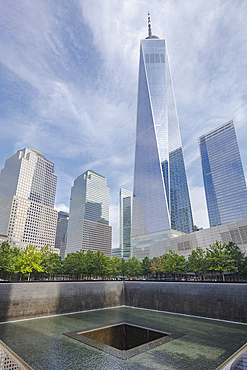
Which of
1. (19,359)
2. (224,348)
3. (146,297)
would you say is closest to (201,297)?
(146,297)

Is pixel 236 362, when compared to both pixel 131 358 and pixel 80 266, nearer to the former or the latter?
pixel 131 358

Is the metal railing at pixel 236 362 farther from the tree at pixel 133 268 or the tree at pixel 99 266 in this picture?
the tree at pixel 133 268

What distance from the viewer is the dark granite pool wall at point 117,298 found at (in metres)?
16.8

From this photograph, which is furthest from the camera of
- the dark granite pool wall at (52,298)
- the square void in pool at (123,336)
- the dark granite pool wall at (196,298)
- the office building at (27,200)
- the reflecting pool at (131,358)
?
the office building at (27,200)

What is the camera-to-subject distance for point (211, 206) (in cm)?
13788

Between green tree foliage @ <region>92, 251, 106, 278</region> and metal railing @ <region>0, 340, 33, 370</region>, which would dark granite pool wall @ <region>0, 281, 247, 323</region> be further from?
green tree foliage @ <region>92, 251, 106, 278</region>

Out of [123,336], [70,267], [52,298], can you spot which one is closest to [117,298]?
[52,298]

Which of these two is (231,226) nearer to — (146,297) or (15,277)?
(146,297)

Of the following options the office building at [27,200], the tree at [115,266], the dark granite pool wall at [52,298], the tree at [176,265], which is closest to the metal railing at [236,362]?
the dark granite pool wall at [52,298]

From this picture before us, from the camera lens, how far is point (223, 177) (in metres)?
136

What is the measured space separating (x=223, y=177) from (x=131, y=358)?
143m

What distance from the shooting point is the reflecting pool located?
8297 mm

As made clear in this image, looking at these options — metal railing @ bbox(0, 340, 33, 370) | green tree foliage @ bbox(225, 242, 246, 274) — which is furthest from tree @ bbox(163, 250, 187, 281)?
metal railing @ bbox(0, 340, 33, 370)

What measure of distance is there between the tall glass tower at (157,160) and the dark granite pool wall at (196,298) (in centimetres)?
7951
